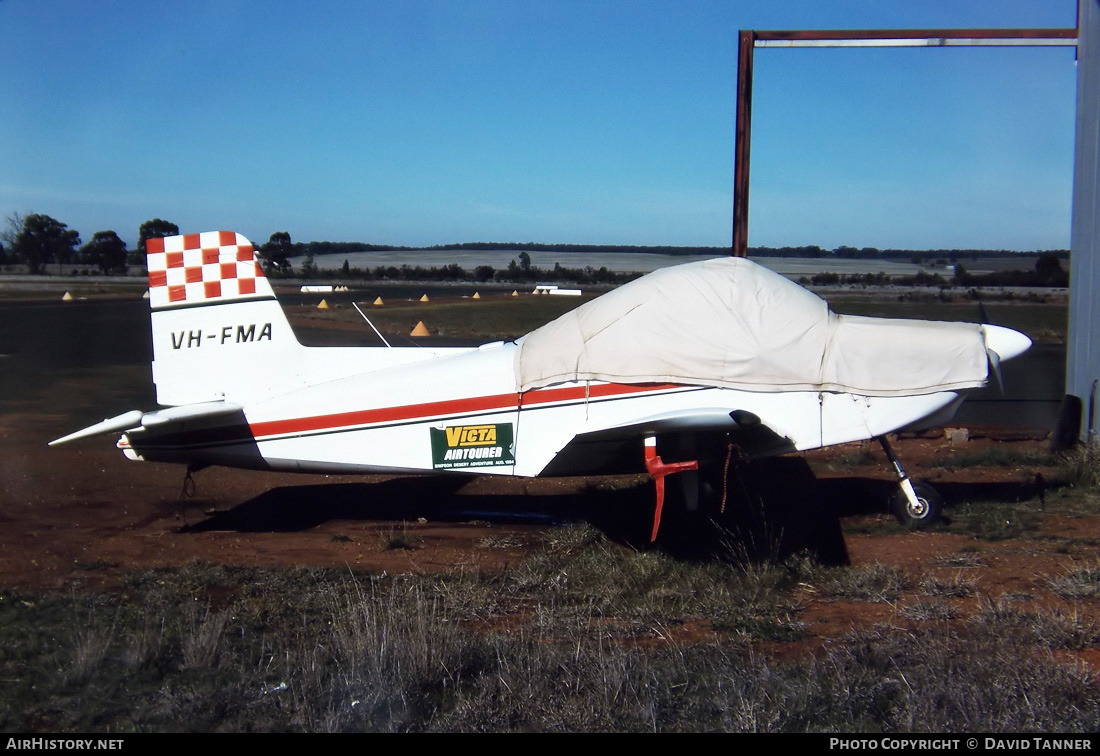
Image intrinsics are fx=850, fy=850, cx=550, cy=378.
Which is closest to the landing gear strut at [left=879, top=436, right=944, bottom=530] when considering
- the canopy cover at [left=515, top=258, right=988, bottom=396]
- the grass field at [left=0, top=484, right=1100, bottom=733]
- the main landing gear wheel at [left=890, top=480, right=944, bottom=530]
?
the main landing gear wheel at [left=890, top=480, right=944, bottom=530]

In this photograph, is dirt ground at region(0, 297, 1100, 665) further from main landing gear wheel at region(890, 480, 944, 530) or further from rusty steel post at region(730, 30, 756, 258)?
rusty steel post at region(730, 30, 756, 258)

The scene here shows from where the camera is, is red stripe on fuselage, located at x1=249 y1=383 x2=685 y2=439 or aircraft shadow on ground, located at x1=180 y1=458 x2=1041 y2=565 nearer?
red stripe on fuselage, located at x1=249 y1=383 x2=685 y2=439

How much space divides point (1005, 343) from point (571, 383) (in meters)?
3.43

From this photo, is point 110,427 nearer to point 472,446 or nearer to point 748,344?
point 472,446

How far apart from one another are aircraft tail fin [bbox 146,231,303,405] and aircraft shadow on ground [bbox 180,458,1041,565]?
129 centimetres

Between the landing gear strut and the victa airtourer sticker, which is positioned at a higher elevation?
the victa airtourer sticker

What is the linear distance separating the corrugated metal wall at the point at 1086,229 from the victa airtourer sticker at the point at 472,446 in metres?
6.46

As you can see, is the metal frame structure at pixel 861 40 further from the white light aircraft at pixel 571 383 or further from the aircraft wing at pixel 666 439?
the aircraft wing at pixel 666 439

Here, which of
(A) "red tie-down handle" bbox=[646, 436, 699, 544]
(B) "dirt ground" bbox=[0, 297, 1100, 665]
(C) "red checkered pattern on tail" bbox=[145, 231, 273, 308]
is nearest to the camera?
(A) "red tie-down handle" bbox=[646, 436, 699, 544]

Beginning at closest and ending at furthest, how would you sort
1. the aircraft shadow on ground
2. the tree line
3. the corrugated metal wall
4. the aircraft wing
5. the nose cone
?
the aircraft wing → the nose cone → the aircraft shadow on ground → the corrugated metal wall → the tree line

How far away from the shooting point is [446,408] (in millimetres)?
6832

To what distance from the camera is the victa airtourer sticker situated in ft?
22.1

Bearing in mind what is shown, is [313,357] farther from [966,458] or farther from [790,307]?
[966,458]

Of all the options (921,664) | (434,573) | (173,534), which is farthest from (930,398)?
(173,534)
